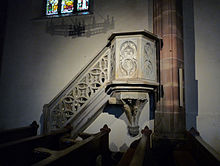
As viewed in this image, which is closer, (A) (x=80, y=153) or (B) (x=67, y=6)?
(A) (x=80, y=153)

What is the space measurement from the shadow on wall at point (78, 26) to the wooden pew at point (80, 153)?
9.86 ft

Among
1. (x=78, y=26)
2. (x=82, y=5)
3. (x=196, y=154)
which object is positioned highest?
(x=82, y=5)

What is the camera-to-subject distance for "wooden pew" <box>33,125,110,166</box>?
6.33 feet

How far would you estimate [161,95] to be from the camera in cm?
399

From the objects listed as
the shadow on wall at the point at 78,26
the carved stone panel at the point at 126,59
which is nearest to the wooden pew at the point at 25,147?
the carved stone panel at the point at 126,59

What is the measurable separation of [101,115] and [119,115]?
0.48 metres

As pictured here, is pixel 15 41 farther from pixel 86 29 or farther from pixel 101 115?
pixel 101 115

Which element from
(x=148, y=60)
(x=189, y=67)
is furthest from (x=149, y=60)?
(x=189, y=67)

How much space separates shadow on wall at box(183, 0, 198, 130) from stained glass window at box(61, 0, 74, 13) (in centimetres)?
333

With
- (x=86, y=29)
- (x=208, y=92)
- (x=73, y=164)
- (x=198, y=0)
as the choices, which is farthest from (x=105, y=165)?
(x=198, y=0)

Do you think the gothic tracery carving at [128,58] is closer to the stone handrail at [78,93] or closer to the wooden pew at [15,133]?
the stone handrail at [78,93]

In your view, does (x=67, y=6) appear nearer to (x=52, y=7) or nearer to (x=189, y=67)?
(x=52, y=7)

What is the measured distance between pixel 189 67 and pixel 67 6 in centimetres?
411

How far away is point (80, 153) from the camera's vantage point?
2.45 metres
